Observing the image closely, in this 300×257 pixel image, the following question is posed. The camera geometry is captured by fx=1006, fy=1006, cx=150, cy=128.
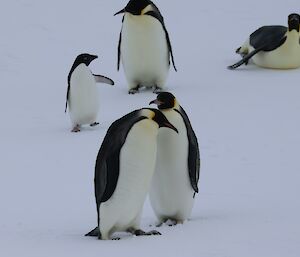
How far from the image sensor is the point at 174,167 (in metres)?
5.42

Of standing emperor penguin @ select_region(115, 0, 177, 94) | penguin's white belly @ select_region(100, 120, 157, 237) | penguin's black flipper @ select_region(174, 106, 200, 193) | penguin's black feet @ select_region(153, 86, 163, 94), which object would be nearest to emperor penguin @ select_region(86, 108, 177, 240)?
penguin's white belly @ select_region(100, 120, 157, 237)

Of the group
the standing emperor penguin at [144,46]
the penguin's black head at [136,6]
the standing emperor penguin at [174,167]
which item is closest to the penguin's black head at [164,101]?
the standing emperor penguin at [174,167]

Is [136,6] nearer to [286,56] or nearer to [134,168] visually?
[286,56]

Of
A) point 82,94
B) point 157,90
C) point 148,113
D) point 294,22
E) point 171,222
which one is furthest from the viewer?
point 294,22

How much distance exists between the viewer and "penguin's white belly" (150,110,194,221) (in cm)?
539

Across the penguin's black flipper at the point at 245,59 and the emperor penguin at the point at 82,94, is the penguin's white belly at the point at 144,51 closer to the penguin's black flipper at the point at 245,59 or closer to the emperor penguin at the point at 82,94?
the emperor penguin at the point at 82,94

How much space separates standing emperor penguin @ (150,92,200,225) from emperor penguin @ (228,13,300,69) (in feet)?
18.5

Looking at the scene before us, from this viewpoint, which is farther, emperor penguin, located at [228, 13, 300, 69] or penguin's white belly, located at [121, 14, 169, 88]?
emperor penguin, located at [228, 13, 300, 69]

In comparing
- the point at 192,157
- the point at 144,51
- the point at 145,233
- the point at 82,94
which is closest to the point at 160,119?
the point at 192,157

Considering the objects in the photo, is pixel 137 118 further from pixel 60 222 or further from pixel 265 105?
pixel 265 105

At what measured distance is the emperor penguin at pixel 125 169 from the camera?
195 inches

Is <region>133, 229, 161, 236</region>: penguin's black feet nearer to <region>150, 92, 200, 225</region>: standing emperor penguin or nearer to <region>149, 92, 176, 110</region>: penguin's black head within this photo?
<region>150, 92, 200, 225</region>: standing emperor penguin

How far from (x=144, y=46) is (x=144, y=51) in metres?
0.07

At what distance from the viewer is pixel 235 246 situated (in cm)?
467
